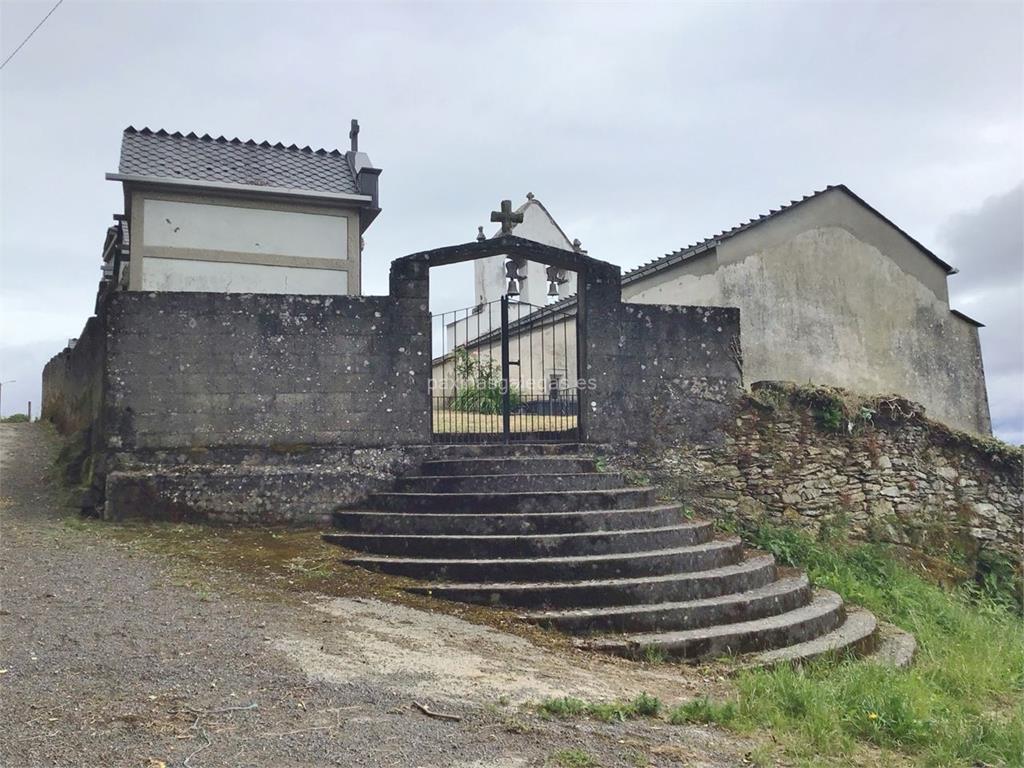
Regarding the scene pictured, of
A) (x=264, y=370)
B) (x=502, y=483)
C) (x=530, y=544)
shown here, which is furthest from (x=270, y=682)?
(x=264, y=370)

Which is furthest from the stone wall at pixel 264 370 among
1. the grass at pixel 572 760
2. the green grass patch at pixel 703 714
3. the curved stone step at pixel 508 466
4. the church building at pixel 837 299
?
the church building at pixel 837 299

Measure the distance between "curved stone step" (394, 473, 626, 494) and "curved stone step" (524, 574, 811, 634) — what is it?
171 centimetres

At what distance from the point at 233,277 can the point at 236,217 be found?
989mm

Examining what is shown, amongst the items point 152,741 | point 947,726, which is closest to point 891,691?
point 947,726

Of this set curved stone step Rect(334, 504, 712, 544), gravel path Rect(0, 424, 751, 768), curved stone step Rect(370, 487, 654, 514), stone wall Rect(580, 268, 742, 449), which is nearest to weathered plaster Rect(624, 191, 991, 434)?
stone wall Rect(580, 268, 742, 449)

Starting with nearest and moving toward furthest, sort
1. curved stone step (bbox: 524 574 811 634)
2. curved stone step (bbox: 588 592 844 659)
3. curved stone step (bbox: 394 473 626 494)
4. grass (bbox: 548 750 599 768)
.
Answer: grass (bbox: 548 750 599 768)
curved stone step (bbox: 588 592 844 659)
curved stone step (bbox: 524 574 811 634)
curved stone step (bbox: 394 473 626 494)

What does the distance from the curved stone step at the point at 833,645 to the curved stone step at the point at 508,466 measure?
8.88ft

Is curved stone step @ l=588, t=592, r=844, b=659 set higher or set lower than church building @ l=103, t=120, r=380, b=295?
lower

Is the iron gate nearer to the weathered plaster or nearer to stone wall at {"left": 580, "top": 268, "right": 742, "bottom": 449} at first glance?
stone wall at {"left": 580, "top": 268, "right": 742, "bottom": 449}

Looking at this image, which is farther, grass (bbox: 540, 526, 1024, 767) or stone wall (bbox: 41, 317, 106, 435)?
stone wall (bbox: 41, 317, 106, 435)

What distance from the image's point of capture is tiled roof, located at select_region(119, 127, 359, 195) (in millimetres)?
13461

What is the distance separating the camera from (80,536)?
7270 millimetres

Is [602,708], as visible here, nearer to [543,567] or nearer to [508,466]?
[543,567]

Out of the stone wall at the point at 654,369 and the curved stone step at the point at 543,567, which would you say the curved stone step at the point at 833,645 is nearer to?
the curved stone step at the point at 543,567
